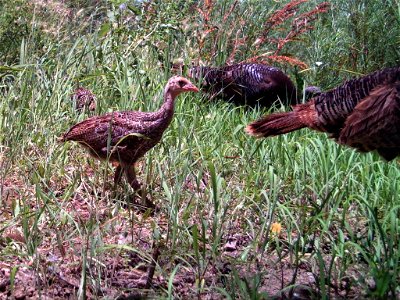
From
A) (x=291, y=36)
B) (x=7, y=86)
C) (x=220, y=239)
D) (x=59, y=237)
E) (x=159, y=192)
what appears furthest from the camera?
(x=291, y=36)

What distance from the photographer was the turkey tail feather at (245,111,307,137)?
4449 mm

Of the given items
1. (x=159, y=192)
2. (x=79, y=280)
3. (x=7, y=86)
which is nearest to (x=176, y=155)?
(x=159, y=192)

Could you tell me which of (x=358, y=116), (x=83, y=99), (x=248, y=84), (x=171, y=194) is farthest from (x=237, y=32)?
(x=171, y=194)

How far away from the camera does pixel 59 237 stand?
3.52 meters

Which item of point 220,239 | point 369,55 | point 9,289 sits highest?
point 369,55

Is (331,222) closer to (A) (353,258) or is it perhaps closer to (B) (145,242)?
(A) (353,258)

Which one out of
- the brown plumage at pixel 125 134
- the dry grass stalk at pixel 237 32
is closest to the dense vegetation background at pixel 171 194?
the dry grass stalk at pixel 237 32

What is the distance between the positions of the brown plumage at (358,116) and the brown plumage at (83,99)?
4.85 feet

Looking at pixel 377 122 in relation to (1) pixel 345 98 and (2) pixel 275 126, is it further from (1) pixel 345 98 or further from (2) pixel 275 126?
(2) pixel 275 126

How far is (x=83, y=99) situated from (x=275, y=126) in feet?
5.53

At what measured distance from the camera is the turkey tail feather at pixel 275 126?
14.6 feet

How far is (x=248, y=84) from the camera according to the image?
262 inches

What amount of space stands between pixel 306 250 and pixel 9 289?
1531mm

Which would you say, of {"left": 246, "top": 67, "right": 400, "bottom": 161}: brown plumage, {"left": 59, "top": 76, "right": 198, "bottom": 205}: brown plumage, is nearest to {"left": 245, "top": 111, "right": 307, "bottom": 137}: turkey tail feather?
{"left": 246, "top": 67, "right": 400, "bottom": 161}: brown plumage
